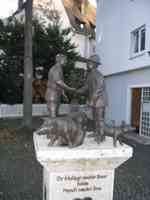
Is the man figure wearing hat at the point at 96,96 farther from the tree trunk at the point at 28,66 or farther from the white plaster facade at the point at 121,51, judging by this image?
the tree trunk at the point at 28,66

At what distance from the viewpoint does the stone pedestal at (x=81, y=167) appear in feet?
7.06

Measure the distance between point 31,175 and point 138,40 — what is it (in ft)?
20.3

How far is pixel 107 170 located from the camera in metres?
2.40

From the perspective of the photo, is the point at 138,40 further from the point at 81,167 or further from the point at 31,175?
the point at 81,167

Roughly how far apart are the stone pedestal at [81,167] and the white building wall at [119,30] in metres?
5.90

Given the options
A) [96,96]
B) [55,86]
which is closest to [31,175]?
[55,86]

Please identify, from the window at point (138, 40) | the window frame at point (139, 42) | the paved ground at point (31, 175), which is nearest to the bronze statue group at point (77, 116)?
the paved ground at point (31, 175)

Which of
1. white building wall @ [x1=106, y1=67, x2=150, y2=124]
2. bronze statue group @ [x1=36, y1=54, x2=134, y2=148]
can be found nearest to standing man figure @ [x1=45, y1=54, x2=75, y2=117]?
bronze statue group @ [x1=36, y1=54, x2=134, y2=148]

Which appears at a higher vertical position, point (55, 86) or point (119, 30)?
point (119, 30)

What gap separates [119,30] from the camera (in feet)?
31.8

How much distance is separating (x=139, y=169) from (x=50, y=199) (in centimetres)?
321

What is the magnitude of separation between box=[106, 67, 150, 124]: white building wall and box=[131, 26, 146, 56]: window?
77 cm

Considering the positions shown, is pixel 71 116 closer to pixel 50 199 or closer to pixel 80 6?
pixel 50 199

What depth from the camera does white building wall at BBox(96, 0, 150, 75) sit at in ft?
26.3
